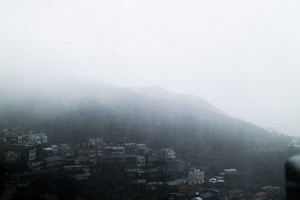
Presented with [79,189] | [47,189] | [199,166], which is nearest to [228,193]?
[199,166]

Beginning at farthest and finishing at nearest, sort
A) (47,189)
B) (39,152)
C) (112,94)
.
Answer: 1. (112,94)
2. (39,152)
3. (47,189)

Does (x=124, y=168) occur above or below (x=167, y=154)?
below

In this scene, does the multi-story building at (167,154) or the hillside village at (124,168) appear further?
the multi-story building at (167,154)

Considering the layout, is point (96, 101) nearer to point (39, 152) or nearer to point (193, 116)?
point (193, 116)

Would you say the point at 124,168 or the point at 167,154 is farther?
the point at 167,154

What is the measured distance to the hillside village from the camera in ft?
68.7

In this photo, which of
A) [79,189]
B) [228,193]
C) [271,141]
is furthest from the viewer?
[271,141]

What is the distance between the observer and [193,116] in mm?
44219

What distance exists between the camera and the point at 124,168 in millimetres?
24297

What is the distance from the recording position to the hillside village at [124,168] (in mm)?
20953

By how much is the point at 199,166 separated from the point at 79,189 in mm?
13351

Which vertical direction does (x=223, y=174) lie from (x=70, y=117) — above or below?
below

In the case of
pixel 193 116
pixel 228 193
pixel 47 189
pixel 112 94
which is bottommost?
pixel 228 193

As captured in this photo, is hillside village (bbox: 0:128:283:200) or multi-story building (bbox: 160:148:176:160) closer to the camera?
hillside village (bbox: 0:128:283:200)
